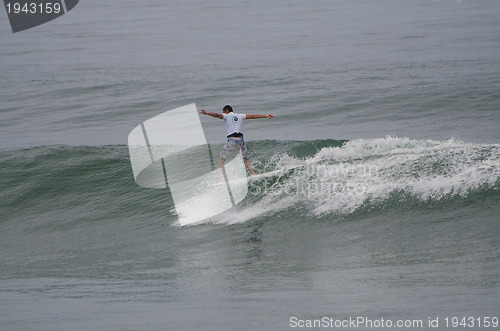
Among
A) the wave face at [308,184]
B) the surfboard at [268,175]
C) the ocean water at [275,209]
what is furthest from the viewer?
the surfboard at [268,175]

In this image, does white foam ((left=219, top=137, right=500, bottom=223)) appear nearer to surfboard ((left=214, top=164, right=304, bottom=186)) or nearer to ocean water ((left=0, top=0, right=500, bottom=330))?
ocean water ((left=0, top=0, right=500, bottom=330))

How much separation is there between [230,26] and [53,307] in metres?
48.7

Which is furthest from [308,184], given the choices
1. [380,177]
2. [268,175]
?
[380,177]

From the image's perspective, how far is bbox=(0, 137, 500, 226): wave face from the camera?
36.9 ft

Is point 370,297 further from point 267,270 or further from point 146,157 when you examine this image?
point 146,157

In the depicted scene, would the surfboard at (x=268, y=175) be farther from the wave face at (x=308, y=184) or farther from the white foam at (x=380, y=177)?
the white foam at (x=380, y=177)

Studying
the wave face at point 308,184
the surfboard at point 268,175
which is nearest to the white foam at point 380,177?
the wave face at point 308,184

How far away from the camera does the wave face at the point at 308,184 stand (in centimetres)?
1125

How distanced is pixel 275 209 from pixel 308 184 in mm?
890

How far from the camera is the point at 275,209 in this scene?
11.7 metres

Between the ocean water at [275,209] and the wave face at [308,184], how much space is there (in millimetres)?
38

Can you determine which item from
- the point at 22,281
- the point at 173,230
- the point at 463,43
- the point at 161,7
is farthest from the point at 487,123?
the point at 161,7

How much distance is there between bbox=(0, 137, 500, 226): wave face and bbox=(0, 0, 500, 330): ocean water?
38 millimetres

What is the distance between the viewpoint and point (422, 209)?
10.8 metres
